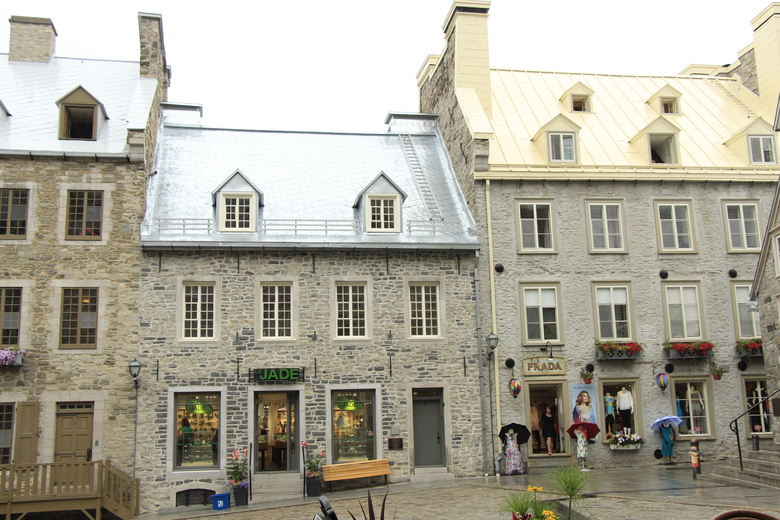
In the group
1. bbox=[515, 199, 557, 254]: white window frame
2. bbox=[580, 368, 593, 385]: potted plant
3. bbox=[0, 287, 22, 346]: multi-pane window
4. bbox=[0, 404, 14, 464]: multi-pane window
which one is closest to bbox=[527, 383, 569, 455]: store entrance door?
bbox=[580, 368, 593, 385]: potted plant

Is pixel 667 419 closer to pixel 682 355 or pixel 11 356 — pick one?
pixel 682 355

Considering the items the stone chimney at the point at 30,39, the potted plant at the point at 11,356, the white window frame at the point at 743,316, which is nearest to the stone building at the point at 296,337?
the potted plant at the point at 11,356

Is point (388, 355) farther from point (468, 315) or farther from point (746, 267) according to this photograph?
point (746, 267)

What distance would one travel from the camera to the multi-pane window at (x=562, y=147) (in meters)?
22.9

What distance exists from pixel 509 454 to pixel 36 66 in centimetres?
1848

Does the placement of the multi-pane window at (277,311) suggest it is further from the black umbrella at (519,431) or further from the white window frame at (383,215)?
the black umbrella at (519,431)

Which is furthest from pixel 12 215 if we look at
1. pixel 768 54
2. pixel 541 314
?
pixel 768 54

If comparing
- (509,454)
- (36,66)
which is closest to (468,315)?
(509,454)

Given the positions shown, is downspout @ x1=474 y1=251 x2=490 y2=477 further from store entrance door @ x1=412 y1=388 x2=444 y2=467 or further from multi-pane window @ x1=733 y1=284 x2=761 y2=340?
multi-pane window @ x1=733 y1=284 x2=761 y2=340

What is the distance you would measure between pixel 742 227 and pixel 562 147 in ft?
19.1

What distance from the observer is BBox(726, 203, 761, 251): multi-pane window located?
22.5 m

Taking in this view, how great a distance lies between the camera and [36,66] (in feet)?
78.1

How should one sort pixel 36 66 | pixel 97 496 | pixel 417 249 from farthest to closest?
pixel 36 66
pixel 417 249
pixel 97 496

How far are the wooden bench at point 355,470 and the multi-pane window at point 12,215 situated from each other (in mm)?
9810
